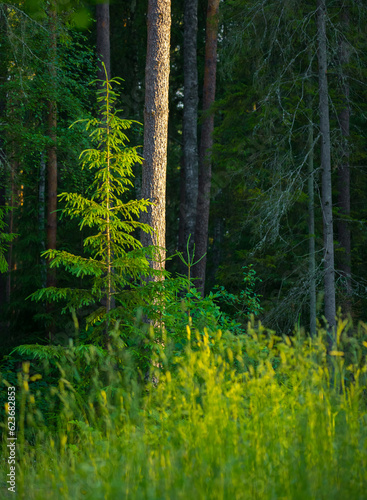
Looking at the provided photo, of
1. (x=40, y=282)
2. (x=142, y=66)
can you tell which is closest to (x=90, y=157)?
(x=40, y=282)

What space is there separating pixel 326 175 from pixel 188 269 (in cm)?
370

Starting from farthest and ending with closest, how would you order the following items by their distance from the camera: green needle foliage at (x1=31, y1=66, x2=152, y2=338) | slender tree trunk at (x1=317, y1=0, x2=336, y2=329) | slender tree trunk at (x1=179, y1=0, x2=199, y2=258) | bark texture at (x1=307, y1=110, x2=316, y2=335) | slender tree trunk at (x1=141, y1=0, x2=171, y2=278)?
slender tree trunk at (x1=179, y1=0, x2=199, y2=258)
bark texture at (x1=307, y1=110, x2=316, y2=335)
slender tree trunk at (x1=317, y1=0, x2=336, y2=329)
slender tree trunk at (x1=141, y1=0, x2=171, y2=278)
green needle foliage at (x1=31, y1=66, x2=152, y2=338)

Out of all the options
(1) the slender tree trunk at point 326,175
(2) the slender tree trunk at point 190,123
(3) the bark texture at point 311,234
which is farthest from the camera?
(2) the slender tree trunk at point 190,123

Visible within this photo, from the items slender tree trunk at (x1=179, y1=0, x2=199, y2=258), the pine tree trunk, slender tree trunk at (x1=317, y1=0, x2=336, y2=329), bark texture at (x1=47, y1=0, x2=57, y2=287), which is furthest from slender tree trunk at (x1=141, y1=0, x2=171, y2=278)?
the pine tree trunk

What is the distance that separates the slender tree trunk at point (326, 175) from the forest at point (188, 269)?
41 millimetres

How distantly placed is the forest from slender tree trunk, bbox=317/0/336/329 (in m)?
0.04

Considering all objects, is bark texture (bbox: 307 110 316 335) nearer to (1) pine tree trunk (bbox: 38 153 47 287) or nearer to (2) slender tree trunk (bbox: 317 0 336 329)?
(2) slender tree trunk (bbox: 317 0 336 329)

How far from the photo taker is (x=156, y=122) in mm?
7473

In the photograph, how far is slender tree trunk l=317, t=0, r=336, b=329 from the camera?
9.43 meters

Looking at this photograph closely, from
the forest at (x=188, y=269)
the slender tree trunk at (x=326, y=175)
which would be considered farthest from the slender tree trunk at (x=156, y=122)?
the slender tree trunk at (x=326, y=175)

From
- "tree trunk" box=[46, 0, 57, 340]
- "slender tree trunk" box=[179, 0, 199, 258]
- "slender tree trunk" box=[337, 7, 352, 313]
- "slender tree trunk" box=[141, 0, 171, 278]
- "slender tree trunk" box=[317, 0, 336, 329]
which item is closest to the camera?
"slender tree trunk" box=[141, 0, 171, 278]

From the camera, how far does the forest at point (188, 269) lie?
2814 millimetres

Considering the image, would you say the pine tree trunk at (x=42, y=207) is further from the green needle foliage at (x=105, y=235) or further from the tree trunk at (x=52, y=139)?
the green needle foliage at (x=105, y=235)

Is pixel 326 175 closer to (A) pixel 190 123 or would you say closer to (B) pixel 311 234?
(B) pixel 311 234
